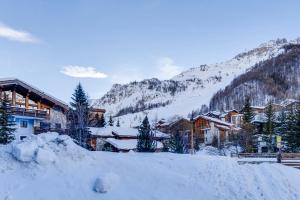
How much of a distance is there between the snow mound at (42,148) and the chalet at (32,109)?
82.0 ft

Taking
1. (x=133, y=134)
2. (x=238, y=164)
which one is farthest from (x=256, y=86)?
(x=238, y=164)

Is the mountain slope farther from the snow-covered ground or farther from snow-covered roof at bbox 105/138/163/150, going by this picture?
the snow-covered ground

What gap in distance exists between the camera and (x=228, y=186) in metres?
18.8

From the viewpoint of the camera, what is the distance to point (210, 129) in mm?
78500

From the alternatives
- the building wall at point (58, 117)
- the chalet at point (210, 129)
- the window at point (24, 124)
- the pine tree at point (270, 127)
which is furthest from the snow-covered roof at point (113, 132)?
the chalet at point (210, 129)

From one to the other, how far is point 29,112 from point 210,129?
4260 centimetres

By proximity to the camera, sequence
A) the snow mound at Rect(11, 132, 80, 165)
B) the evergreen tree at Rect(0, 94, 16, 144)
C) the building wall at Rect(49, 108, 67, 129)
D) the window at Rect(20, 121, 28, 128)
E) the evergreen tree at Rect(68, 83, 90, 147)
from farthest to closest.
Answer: the building wall at Rect(49, 108, 67, 129) < the window at Rect(20, 121, 28, 128) < the evergreen tree at Rect(68, 83, 90, 147) < the evergreen tree at Rect(0, 94, 16, 144) < the snow mound at Rect(11, 132, 80, 165)

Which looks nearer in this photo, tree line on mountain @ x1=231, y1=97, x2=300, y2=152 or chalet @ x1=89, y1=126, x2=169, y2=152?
tree line on mountain @ x1=231, y1=97, x2=300, y2=152

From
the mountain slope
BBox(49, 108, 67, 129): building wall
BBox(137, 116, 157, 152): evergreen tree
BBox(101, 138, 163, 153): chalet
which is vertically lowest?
BBox(101, 138, 163, 153): chalet

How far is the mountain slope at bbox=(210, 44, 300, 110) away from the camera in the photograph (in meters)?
162

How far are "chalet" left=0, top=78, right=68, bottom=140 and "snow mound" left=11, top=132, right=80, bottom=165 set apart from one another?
82.0 ft

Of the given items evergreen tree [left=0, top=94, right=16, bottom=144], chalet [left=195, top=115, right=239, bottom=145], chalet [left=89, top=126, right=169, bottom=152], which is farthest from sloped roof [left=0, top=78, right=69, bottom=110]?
chalet [left=195, top=115, right=239, bottom=145]

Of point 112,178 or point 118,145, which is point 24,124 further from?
point 112,178

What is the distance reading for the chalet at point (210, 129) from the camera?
251 ft
